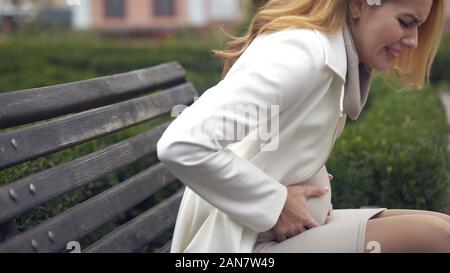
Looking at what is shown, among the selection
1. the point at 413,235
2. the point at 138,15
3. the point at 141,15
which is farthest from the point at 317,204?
the point at 138,15

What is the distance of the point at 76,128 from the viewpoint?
246cm

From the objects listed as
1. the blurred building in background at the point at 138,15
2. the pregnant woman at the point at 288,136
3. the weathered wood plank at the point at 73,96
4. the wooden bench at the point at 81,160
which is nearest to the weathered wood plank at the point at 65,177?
the wooden bench at the point at 81,160

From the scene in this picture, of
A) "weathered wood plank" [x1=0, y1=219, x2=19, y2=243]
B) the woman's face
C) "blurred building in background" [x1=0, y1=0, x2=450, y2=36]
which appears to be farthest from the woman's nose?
"blurred building in background" [x1=0, y1=0, x2=450, y2=36]

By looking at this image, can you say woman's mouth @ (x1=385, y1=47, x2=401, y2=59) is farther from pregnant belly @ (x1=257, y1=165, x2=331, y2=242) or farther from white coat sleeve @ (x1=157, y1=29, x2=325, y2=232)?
pregnant belly @ (x1=257, y1=165, x2=331, y2=242)

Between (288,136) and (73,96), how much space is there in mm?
730

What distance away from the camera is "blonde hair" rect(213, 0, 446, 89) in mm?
2182

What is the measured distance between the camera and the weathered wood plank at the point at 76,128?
2096 mm

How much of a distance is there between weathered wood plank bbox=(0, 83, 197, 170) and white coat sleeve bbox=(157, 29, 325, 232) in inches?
15.0

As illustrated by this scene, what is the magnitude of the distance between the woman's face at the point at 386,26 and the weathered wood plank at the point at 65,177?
843 mm
